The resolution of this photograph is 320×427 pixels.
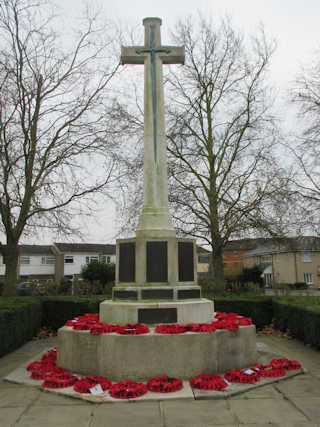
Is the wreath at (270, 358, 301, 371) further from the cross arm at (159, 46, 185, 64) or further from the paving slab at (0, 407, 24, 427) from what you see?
the cross arm at (159, 46, 185, 64)

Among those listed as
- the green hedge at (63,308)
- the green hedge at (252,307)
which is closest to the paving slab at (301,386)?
the green hedge at (252,307)

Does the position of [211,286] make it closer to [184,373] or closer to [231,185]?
[231,185]

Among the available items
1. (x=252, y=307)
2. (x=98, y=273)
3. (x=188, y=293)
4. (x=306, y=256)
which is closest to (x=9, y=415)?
(x=188, y=293)

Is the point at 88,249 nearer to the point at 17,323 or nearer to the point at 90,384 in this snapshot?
the point at 17,323

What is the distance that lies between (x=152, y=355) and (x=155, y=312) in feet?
3.32

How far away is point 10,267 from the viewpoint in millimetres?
13266

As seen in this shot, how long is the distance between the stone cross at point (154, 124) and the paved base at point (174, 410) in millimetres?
3446

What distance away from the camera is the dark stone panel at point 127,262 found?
22.5 ft

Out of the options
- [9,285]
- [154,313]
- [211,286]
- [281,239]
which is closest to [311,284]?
[281,239]

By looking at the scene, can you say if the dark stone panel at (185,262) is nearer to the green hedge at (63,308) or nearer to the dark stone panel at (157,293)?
the dark stone panel at (157,293)

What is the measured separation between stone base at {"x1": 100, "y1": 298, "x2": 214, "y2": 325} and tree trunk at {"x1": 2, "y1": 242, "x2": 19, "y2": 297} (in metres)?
8.04

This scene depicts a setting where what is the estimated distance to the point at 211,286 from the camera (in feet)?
49.4

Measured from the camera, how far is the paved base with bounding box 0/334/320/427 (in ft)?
12.8

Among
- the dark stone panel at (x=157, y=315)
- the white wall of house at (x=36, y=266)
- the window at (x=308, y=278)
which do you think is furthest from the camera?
the white wall of house at (x=36, y=266)
